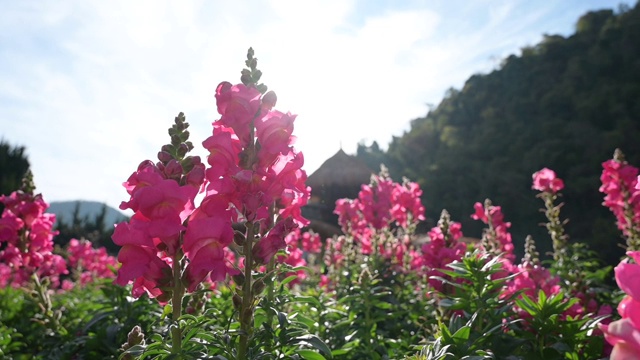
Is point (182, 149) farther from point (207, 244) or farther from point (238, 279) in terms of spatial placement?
point (238, 279)

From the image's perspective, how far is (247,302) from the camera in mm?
1860

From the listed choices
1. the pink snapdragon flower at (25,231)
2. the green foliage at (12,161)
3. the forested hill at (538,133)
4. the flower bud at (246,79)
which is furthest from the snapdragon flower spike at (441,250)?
the green foliage at (12,161)

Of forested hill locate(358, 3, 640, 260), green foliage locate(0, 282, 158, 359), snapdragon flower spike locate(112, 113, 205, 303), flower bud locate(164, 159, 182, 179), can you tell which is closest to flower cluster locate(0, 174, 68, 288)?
green foliage locate(0, 282, 158, 359)

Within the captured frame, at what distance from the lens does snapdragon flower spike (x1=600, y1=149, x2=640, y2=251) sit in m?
4.86

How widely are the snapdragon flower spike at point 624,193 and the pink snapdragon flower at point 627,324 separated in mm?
4648

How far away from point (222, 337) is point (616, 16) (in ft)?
106

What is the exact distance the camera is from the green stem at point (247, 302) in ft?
5.83

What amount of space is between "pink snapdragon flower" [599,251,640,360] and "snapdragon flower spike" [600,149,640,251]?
4648 mm

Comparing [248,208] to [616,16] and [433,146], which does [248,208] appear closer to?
[433,146]

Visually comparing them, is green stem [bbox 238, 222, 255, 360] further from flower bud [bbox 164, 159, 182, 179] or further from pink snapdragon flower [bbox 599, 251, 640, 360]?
pink snapdragon flower [bbox 599, 251, 640, 360]

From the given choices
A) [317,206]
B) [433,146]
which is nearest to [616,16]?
[433,146]

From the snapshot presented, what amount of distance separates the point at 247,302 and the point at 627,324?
4.45 feet

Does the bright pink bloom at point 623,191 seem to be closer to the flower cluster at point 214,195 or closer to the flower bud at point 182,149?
the flower cluster at point 214,195

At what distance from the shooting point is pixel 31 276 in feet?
12.5
